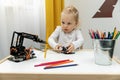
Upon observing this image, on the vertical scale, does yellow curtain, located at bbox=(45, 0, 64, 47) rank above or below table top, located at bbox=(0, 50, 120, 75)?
above

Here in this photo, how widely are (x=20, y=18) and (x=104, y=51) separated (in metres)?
0.90

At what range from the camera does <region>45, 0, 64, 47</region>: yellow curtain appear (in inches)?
57.7

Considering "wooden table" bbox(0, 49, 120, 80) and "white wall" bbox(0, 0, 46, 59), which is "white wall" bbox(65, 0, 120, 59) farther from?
"wooden table" bbox(0, 49, 120, 80)

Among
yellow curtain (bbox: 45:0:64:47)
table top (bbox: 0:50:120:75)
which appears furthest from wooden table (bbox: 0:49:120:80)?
yellow curtain (bbox: 45:0:64:47)

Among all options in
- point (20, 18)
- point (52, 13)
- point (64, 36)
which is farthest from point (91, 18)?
point (20, 18)

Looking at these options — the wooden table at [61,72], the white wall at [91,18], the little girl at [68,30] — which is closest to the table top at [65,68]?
the wooden table at [61,72]

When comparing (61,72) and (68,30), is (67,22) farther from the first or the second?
(61,72)

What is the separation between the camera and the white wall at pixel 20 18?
1471 mm

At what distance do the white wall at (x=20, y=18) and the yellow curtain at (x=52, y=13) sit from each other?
1.6 inches

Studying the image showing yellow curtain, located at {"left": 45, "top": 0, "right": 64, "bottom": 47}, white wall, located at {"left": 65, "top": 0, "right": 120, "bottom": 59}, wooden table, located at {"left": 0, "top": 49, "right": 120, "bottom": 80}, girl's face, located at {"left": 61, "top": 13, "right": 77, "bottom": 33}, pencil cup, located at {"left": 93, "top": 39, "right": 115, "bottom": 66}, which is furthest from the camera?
white wall, located at {"left": 65, "top": 0, "right": 120, "bottom": 59}

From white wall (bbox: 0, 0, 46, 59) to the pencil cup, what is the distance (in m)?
0.82

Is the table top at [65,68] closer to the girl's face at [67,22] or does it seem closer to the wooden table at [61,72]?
the wooden table at [61,72]
